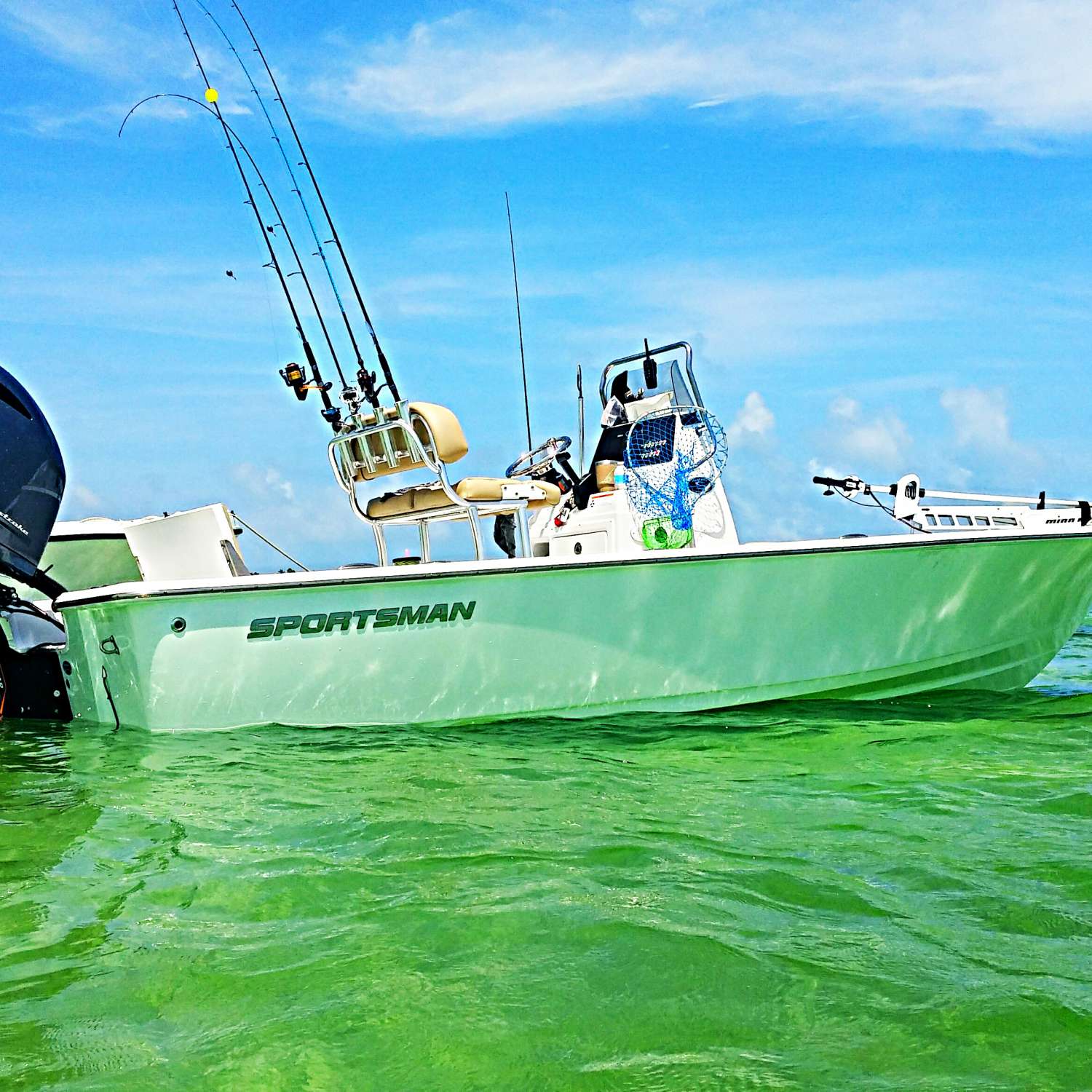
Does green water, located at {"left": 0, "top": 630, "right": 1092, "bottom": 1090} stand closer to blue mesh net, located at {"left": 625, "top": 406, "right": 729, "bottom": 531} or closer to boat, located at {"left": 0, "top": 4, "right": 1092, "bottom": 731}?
boat, located at {"left": 0, "top": 4, "right": 1092, "bottom": 731}

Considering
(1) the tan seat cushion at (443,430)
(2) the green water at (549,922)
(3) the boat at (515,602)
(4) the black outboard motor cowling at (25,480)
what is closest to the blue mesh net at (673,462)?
(3) the boat at (515,602)

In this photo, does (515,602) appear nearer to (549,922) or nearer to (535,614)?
(535,614)

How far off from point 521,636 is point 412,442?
1.24 meters

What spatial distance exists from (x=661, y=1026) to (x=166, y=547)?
16.0ft

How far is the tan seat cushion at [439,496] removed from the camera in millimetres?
6164

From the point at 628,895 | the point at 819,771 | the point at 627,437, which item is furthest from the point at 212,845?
the point at 627,437

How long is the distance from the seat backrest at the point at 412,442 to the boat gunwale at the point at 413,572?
71cm

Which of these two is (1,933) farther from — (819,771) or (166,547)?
(166,547)

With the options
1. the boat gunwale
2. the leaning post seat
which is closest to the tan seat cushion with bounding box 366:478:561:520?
the leaning post seat

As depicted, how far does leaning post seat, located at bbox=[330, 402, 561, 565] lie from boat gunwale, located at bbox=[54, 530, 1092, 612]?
15.2 inches

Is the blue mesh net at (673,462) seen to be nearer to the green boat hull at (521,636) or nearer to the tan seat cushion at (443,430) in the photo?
the green boat hull at (521,636)

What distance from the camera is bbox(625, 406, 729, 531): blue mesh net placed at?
22.2 ft

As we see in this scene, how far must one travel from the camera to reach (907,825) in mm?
3721

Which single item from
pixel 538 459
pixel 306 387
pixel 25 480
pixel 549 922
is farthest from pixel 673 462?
pixel 549 922
